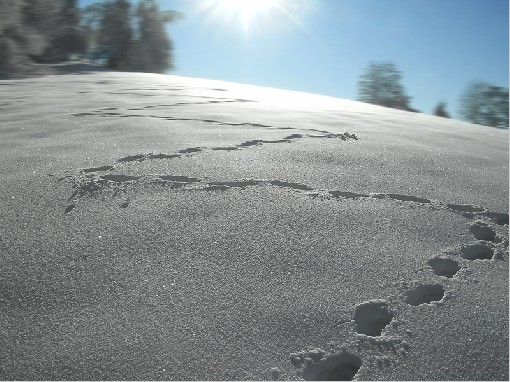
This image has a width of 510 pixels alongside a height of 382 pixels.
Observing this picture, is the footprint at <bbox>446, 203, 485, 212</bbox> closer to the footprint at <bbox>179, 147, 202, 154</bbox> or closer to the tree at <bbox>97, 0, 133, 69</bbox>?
the footprint at <bbox>179, 147, 202, 154</bbox>

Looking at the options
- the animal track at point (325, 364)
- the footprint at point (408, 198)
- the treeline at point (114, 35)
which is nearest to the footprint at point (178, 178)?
the footprint at point (408, 198)

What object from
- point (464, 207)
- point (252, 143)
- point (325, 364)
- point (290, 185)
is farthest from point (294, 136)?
point (325, 364)

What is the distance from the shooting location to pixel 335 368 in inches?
28.3

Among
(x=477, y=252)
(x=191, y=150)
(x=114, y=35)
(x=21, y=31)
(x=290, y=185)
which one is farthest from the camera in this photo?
(x=114, y=35)

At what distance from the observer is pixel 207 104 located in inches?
114

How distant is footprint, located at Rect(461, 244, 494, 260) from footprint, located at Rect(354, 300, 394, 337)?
31 cm

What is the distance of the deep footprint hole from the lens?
70cm

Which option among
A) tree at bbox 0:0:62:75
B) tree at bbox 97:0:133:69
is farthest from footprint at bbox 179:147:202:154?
tree at bbox 97:0:133:69

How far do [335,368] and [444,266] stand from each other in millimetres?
408

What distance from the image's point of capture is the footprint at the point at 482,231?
3.56ft

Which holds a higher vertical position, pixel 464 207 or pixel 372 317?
pixel 464 207

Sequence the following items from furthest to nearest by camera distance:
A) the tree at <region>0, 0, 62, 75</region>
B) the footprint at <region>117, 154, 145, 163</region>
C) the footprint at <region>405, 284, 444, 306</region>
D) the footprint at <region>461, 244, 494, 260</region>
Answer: the tree at <region>0, 0, 62, 75</region> < the footprint at <region>117, 154, 145, 163</region> < the footprint at <region>461, 244, 494, 260</region> < the footprint at <region>405, 284, 444, 306</region>

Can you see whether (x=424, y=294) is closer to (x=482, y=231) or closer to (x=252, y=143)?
(x=482, y=231)

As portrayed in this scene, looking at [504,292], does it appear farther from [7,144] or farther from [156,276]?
[7,144]
